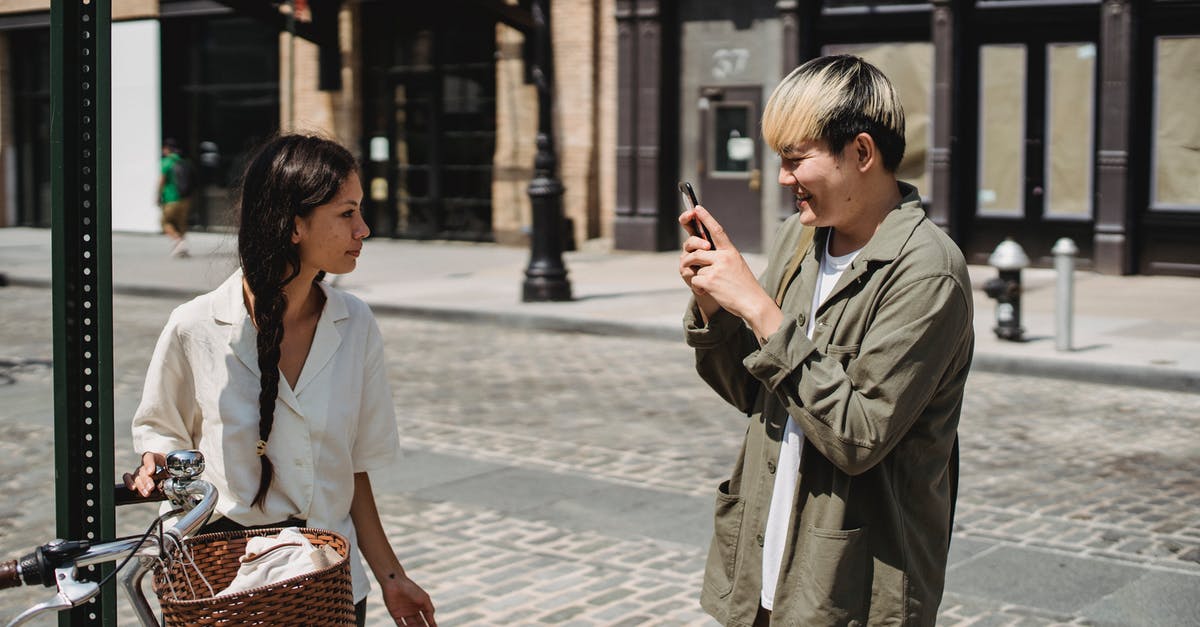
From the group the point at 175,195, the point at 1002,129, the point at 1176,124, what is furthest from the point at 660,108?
the point at 175,195

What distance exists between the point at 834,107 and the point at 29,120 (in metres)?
30.1

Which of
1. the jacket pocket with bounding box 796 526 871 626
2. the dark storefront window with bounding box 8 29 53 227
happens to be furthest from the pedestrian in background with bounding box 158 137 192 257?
the jacket pocket with bounding box 796 526 871 626

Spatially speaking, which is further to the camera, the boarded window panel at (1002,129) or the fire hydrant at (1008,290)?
the boarded window panel at (1002,129)

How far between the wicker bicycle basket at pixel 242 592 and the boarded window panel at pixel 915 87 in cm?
1724

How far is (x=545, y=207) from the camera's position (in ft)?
52.0

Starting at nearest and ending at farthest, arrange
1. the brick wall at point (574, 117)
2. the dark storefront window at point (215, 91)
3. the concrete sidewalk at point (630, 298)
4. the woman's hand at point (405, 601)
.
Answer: the woman's hand at point (405, 601) → the concrete sidewalk at point (630, 298) → the brick wall at point (574, 117) → the dark storefront window at point (215, 91)

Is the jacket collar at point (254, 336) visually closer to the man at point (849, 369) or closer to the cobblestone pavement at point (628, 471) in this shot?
the man at point (849, 369)

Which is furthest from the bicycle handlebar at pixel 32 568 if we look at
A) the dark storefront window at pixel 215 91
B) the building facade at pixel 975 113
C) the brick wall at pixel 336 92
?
the dark storefront window at pixel 215 91

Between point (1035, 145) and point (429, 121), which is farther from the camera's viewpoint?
point (429, 121)

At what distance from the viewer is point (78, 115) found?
2467 millimetres

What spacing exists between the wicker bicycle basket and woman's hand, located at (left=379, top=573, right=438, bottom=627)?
19.4 inches

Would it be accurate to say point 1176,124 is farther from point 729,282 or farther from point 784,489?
point 729,282

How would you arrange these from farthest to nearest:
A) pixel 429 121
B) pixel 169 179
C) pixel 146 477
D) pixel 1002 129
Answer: pixel 429 121 < pixel 169 179 < pixel 1002 129 < pixel 146 477

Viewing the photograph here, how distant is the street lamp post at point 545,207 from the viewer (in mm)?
Answer: 15305
